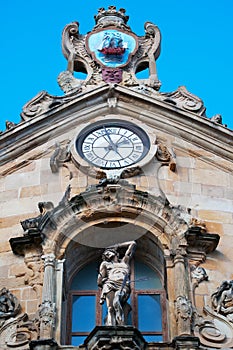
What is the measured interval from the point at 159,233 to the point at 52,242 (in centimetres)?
163

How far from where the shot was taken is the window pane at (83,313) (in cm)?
1603

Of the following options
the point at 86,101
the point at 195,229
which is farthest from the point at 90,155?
the point at 195,229

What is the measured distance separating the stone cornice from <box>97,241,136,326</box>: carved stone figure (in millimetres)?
2823

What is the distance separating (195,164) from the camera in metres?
18.0

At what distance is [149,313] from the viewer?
16.2 metres

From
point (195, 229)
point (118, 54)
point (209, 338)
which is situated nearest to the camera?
point (209, 338)

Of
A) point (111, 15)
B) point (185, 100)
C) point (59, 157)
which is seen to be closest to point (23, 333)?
point (59, 157)

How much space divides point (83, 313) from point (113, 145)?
3234mm

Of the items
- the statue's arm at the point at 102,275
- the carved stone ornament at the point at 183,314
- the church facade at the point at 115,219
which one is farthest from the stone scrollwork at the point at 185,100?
the carved stone ornament at the point at 183,314

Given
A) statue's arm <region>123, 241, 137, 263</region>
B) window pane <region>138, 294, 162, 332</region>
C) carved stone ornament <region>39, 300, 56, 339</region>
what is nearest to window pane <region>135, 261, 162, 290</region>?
window pane <region>138, 294, 162, 332</region>

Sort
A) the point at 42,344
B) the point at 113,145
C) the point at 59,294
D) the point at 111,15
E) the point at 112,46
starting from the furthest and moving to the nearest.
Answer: the point at 111,15
the point at 112,46
the point at 113,145
the point at 59,294
the point at 42,344

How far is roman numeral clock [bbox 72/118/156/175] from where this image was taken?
1791cm

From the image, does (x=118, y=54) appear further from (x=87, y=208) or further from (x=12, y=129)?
(x=87, y=208)

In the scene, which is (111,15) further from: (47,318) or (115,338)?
(115,338)
